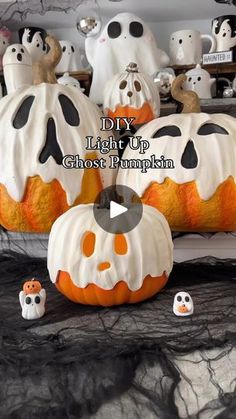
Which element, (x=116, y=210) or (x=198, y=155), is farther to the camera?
(x=198, y=155)

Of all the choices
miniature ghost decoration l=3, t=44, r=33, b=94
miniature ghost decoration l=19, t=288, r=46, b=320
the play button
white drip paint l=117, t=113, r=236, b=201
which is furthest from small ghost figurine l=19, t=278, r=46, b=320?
miniature ghost decoration l=3, t=44, r=33, b=94

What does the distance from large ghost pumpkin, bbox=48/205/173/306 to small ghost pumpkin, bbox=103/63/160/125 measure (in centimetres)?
28

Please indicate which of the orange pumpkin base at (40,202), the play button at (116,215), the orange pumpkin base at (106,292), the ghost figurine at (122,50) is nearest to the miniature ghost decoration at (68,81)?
the ghost figurine at (122,50)

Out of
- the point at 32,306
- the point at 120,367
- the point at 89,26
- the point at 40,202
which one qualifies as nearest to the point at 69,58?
the point at 89,26

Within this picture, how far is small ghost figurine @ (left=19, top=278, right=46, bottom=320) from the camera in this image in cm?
50

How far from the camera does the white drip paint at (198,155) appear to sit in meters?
0.65

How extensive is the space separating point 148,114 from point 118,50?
27 centimetres

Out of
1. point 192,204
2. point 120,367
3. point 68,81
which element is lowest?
point 120,367

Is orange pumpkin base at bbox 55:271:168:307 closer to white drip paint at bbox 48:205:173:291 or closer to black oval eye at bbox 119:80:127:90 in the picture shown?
white drip paint at bbox 48:205:173:291

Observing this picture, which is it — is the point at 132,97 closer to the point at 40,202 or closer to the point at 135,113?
the point at 135,113

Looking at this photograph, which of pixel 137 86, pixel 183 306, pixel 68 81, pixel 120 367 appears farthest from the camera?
pixel 68 81

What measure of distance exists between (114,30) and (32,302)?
691 mm

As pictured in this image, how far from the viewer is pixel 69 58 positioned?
99 cm

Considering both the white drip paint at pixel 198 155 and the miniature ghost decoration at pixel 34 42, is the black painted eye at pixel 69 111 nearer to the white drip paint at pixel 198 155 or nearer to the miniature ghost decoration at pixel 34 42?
the white drip paint at pixel 198 155
